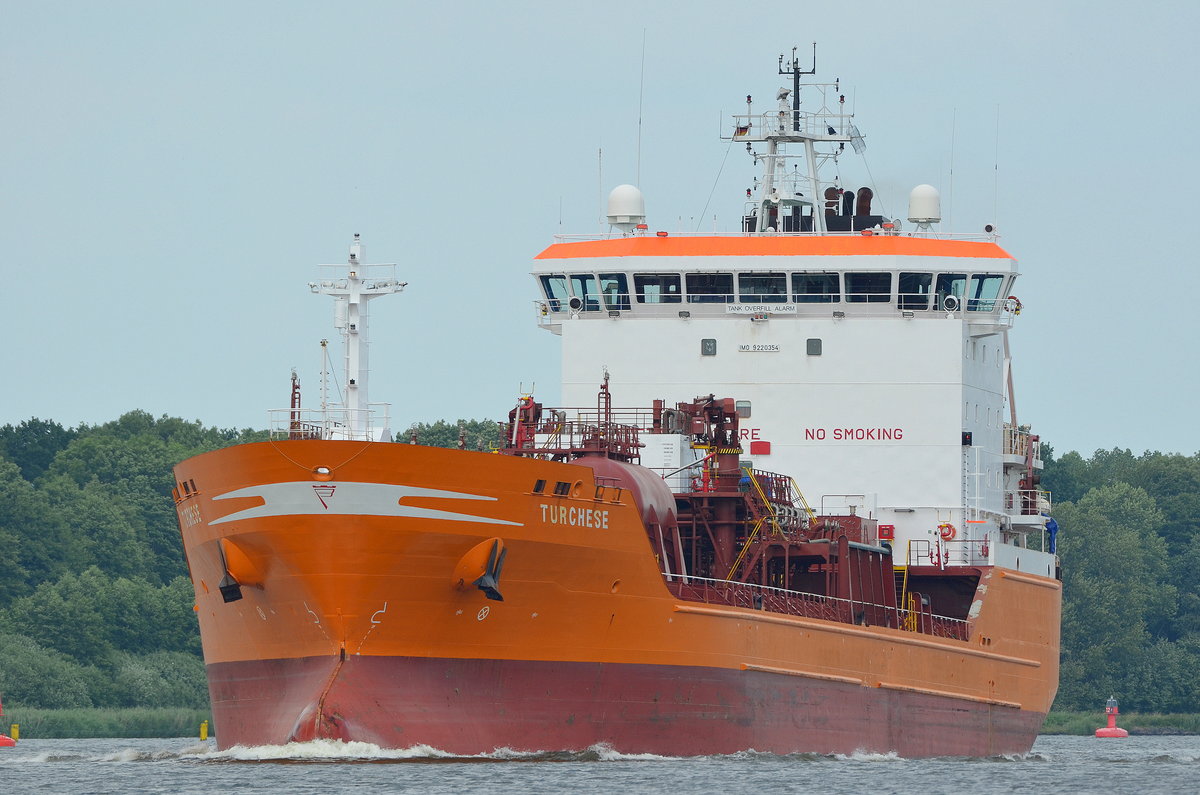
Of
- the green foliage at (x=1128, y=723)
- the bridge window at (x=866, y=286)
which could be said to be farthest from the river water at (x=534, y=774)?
the green foliage at (x=1128, y=723)

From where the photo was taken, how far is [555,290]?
1688 inches

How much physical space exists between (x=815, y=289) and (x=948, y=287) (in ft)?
8.51

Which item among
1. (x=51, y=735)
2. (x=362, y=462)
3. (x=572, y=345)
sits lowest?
(x=51, y=735)

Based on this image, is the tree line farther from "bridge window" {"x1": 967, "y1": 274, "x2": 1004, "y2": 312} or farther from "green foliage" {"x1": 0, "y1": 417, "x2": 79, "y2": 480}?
"bridge window" {"x1": 967, "y1": 274, "x2": 1004, "y2": 312}

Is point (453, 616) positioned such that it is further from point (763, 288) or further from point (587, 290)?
point (763, 288)

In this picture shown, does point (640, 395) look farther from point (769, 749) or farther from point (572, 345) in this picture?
point (769, 749)

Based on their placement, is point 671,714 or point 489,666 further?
point 671,714

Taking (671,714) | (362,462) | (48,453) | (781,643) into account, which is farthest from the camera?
(48,453)

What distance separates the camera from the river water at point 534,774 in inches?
1155

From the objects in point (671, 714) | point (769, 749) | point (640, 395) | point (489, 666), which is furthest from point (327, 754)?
point (640, 395)

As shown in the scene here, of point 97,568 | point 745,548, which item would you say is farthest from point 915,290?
point 97,568

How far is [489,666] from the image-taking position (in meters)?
31.6

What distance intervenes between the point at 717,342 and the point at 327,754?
44.0 feet

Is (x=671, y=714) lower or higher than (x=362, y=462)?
lower
